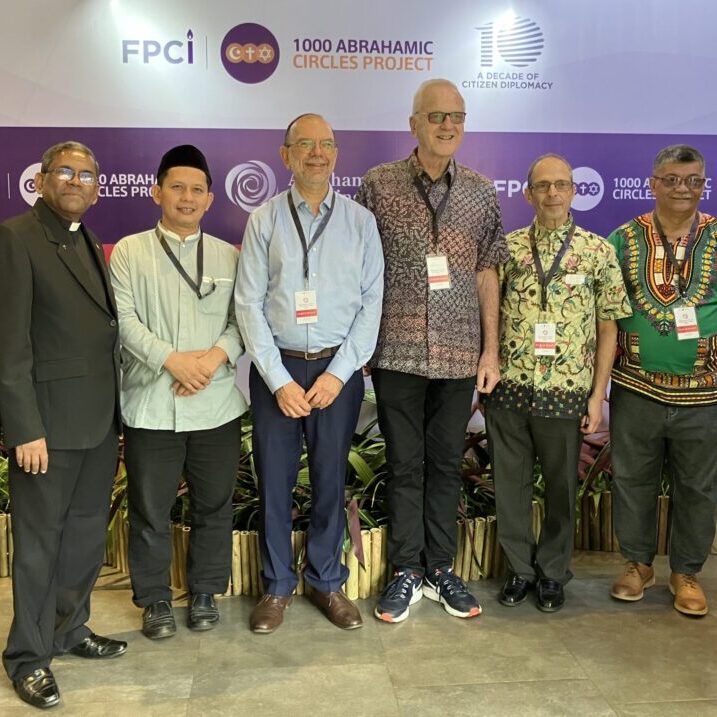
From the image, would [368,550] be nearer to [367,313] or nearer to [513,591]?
[513,591]

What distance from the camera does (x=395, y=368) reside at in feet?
9.21

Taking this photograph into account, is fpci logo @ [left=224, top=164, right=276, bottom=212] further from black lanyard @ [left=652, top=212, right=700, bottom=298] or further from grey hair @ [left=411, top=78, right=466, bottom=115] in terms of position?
black lanyard @ [left=652, top=212, right=700, bottom=298]

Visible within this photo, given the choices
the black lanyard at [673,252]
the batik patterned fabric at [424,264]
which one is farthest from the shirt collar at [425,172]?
the black lanyard at [673,252]

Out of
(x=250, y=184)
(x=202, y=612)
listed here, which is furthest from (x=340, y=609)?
(x=250, y=184)

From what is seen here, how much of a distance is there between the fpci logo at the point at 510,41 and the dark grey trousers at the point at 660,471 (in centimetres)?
198

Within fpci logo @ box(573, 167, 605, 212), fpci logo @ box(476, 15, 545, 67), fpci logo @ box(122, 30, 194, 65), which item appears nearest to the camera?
fpci logo @ box(122, 30, 194, 65)

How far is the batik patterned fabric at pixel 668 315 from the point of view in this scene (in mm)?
2861

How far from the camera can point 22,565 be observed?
232 centimetres

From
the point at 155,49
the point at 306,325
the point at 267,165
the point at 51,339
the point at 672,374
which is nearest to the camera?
the point at 51,339

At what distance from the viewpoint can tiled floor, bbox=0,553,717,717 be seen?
7.68 feet

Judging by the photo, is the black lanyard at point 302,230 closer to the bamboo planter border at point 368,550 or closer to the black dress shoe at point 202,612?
the bamboo planter border at point 368,550

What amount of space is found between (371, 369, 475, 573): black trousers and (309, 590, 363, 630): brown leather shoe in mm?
252

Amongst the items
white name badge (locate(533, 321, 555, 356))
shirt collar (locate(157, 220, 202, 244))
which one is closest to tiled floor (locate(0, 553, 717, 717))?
white name badge (locate(533, 321, 555, 356))

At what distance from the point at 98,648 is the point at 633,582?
6.77ft
